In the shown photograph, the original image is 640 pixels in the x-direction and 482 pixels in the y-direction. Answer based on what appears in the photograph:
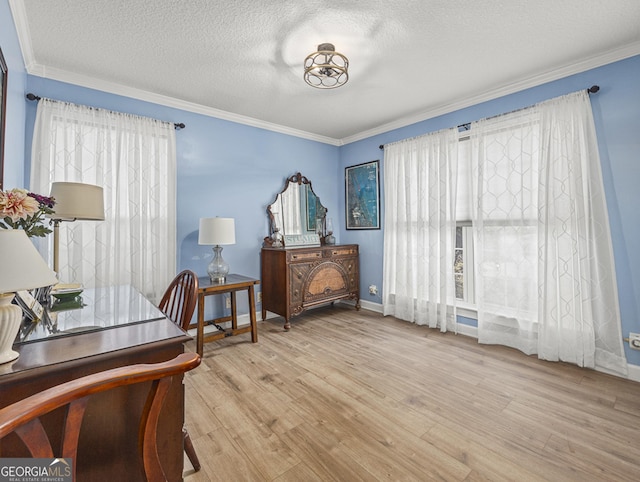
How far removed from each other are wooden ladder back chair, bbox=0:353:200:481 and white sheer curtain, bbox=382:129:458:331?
3.05 meters

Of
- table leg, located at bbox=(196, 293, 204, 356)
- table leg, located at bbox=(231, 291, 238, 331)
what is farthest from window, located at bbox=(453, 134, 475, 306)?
table leg, located at bbox=(196, 293, 204, 356)

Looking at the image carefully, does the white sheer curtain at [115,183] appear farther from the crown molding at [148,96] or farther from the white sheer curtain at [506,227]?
the white sheer curtain at [506,227]

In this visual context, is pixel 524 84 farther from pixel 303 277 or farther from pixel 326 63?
pixel 303 277

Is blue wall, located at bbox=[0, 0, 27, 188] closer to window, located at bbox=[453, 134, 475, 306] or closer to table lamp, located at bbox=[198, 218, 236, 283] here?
table lamp, located at bbox=[198, 218, 236, 283]

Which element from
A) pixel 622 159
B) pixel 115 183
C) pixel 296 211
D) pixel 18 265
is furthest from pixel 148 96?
pixel 622 159

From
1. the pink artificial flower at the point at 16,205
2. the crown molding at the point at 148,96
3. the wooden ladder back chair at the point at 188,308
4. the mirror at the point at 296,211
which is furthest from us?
the mirror at the point at 296,211

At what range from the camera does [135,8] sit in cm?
184

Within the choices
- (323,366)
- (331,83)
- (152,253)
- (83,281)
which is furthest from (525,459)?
(83,281)

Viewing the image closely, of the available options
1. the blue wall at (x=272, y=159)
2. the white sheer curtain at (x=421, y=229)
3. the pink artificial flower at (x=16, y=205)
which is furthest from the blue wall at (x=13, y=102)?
the white sheer curtain at (x=421, y=229)

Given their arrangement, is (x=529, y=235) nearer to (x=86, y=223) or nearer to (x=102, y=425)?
(x=102, y=425)

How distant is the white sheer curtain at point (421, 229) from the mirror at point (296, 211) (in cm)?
99

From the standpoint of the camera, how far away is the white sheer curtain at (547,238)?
7.74ft

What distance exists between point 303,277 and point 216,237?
112cm

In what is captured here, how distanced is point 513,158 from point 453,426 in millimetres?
2349
